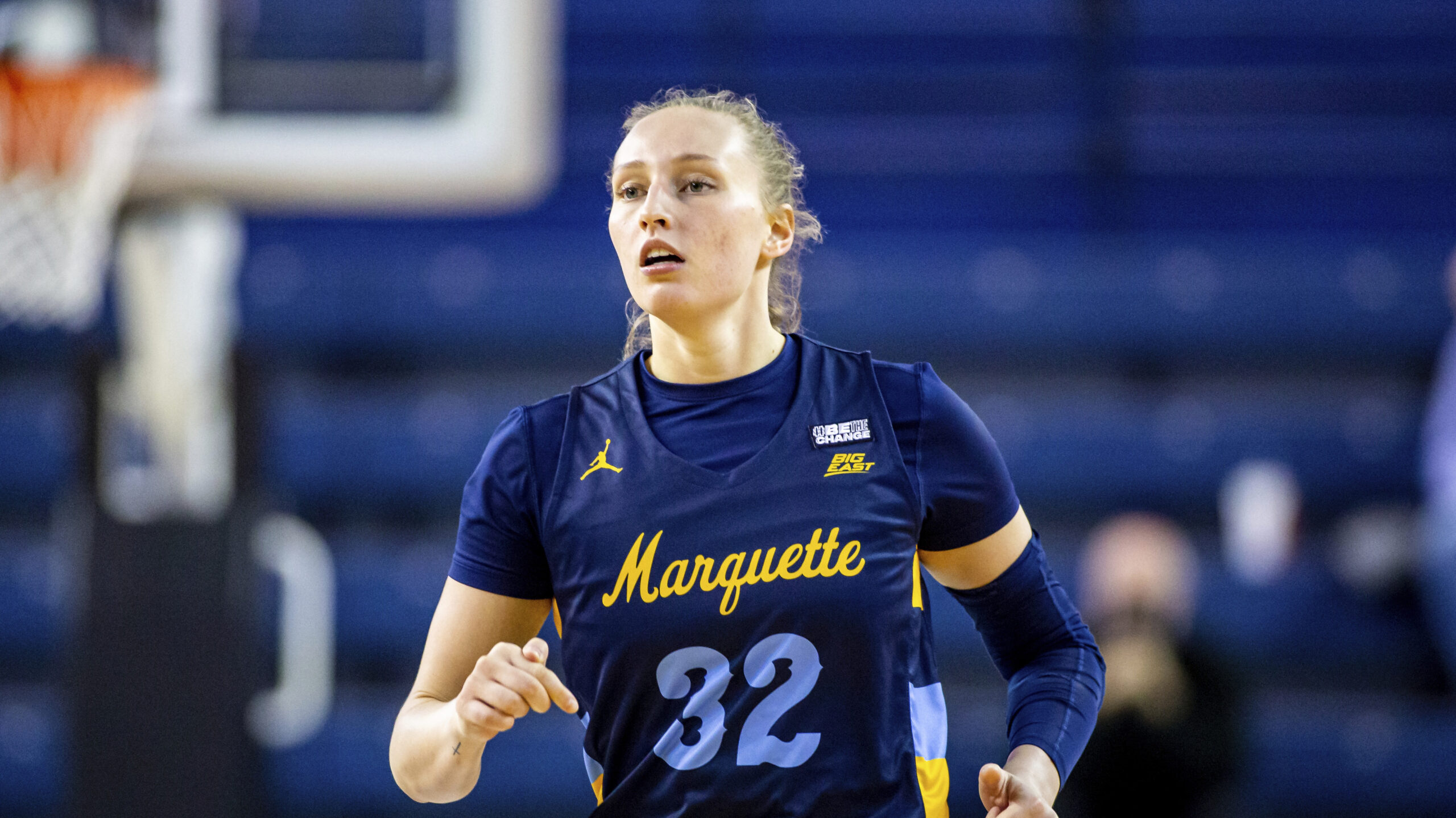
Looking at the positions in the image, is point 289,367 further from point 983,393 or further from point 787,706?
point 787,706

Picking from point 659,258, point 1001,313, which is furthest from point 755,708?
point 1001,313

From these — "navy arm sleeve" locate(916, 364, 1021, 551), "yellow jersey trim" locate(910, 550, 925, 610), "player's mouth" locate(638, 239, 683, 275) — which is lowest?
"yellow jersey trim" locate(910, 550, 925, 610)

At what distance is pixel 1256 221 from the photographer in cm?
707

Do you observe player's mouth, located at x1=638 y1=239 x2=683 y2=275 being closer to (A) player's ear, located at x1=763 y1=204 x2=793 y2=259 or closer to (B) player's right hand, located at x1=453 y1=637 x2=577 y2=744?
(A) player's ear, located at x1=763 y1=204 x2=793 y2=259

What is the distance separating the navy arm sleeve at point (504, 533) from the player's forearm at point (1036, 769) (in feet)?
2.12

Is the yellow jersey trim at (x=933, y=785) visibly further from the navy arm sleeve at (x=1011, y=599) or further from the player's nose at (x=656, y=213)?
the player's nose at (x=656, y=213)

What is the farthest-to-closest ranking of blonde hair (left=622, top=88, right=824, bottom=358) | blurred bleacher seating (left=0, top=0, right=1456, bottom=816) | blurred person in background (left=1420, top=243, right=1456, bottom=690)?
blurred bleacher seating (left=0, top=0, right=1456, bottom=816) → blurred person in background (left=1420, top=243, right=1456, bottom=690) → blonde hair (left=622, top=88, right=824, bottom=358)

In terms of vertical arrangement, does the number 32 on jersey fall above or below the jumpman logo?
below

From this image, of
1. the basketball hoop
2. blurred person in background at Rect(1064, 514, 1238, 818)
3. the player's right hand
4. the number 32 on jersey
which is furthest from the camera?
blurred person in background at Rect(1064, 514, 1238, 818)

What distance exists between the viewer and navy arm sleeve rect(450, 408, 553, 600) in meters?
1.91

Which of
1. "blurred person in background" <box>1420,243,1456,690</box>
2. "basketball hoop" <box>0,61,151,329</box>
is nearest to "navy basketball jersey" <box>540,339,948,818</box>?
"basketball hoop" <box>0,61,151,329</box>

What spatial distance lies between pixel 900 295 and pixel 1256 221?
1.79 meters

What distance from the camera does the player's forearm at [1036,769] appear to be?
74.0 inches

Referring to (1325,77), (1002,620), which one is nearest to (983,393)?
(1325,77)
